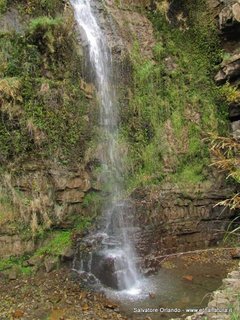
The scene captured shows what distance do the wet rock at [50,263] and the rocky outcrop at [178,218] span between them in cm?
211

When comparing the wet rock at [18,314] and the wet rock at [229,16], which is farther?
the wet rock at [229,16]

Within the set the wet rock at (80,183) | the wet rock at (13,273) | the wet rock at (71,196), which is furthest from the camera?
the wet rock at (80,183)

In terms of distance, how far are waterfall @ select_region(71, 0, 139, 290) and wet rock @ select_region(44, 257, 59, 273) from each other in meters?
0.53

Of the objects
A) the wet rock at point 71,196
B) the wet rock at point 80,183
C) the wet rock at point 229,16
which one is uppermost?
the wet rock at point 229,16

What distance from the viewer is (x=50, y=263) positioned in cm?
779

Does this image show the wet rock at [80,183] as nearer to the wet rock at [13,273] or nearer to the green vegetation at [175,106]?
the green vegetation at [175,106]

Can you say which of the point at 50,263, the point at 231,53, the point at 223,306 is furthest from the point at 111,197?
the point at 231,53

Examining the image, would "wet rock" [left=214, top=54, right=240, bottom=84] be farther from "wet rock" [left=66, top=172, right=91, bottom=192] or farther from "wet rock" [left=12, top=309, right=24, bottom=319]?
"wet rock" [left=12, top=309, right=24, bottom=319]

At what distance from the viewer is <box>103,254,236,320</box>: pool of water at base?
21.5 feet

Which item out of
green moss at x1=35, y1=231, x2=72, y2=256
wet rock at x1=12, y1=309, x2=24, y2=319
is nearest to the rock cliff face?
green moss at x1=35, y1=231, x2=72, y2=256

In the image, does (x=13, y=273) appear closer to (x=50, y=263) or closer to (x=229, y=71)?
(x=50, y=263)

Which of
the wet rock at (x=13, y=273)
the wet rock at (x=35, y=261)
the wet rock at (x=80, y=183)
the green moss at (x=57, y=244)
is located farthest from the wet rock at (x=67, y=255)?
the wet rock at (x=80, y=183)

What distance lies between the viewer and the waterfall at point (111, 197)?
774 centimetres

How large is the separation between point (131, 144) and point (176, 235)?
2.81 meters
